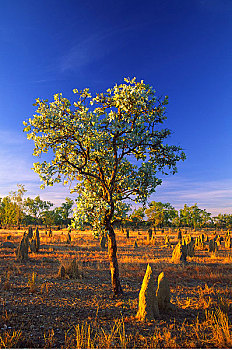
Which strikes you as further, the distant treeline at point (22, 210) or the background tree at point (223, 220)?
the background tree at point (223, 220)

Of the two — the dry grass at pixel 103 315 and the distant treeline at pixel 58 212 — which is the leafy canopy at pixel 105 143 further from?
the distant treeline at pixel 58 212

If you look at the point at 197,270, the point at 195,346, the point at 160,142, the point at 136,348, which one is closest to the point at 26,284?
the point at 136,348

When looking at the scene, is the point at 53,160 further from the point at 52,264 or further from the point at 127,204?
the point at 52,264

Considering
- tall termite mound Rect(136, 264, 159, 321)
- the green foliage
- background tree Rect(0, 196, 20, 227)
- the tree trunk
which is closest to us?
tall termite mound Rect(136, 264, 159, 321)

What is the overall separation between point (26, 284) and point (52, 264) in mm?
5639

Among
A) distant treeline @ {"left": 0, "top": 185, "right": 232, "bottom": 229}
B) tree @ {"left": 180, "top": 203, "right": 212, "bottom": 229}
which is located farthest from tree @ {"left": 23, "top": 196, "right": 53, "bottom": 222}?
tree @ {"left": 180, "top": 203, "right": 212, "bottom": 229}

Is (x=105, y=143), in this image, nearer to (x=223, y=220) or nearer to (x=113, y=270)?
(x=113, y=270)

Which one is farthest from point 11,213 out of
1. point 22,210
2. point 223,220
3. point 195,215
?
point 223,220

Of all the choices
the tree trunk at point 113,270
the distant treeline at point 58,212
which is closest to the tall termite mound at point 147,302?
the tree trunk at point 113,270

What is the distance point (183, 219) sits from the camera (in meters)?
70.6

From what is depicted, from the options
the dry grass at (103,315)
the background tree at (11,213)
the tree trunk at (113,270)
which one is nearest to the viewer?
the dry grass at (103,315)

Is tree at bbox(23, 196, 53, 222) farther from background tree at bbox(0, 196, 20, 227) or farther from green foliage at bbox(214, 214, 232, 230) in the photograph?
green foliage at bbox(214, 214, 232, 230)

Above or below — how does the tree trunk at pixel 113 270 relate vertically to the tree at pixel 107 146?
below

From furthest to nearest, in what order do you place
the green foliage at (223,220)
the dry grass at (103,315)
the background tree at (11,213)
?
the green foliage at (223,220) → the background tree at (11,213) → the dry grass at (103,315)
